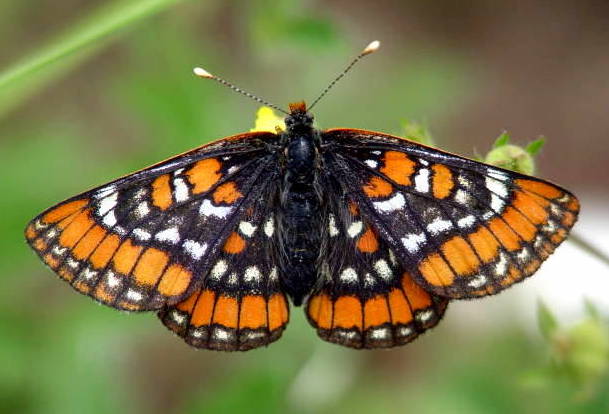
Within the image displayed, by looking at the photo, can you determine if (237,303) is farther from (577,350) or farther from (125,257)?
(577,350)

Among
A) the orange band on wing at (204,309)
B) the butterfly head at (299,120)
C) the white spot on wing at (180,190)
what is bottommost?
the orange band on wing at (204,309)

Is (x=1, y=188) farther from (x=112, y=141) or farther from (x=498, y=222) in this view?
(x=498, y=222)

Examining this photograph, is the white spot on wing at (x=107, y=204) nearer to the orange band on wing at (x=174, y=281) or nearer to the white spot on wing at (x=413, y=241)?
the orange band on wing at (x=174, y=281)

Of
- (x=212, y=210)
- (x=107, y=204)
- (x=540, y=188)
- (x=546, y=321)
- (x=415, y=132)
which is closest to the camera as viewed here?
(x=540, y=188)

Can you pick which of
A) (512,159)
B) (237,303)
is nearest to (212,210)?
(237,303)

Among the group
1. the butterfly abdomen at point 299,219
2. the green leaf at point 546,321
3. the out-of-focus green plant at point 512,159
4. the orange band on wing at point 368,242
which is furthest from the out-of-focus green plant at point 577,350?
the butterfly abdomen at point 299,219

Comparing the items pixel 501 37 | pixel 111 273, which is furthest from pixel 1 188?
pixel 501 37
